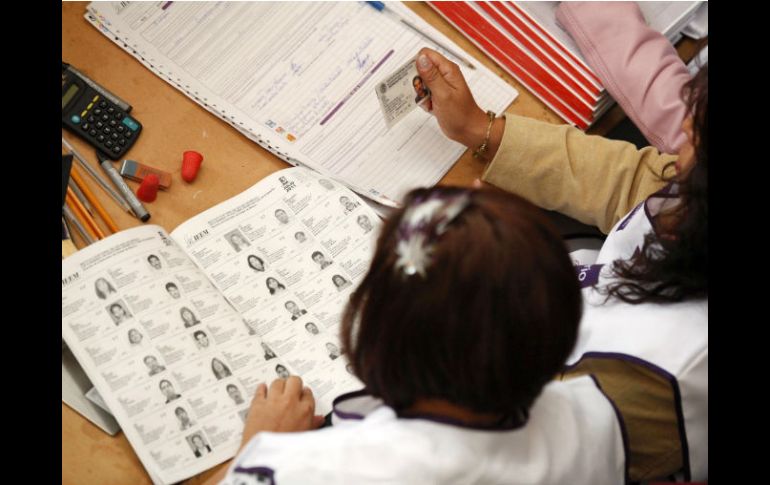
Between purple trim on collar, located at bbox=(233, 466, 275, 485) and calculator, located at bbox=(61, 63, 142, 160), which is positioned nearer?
purple trim on collar, located at bbox=(233, 466, 275, 485)

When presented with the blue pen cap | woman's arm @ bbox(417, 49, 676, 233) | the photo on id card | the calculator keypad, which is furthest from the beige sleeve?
the calculator keypad

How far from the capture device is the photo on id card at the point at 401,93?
928mm

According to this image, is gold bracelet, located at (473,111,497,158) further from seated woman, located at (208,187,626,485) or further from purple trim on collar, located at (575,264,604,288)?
seated woman, located at (208,187,626,485)

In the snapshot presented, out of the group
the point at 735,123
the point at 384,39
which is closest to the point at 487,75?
the point at 384,39

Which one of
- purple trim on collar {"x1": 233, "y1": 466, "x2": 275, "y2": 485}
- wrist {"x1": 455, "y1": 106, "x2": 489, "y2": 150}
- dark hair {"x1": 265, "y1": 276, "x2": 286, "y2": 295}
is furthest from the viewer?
wrist {"x1": 455, "y1": 106, "x2": 489, "y2": 150}

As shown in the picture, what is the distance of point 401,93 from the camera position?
95 centimetres

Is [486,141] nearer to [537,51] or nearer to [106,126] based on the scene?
[537,51]

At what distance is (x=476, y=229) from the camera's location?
0.52 metres

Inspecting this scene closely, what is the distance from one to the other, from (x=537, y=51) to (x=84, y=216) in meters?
0.70

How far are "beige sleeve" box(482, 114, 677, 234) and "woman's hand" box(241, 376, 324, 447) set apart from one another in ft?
1.34

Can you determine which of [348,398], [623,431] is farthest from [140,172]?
[623,431]

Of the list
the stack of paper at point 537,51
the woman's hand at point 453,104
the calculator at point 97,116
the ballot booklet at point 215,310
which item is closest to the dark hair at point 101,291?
the ballot booklet at point 215,310

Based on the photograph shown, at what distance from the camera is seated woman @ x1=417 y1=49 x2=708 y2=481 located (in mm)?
704

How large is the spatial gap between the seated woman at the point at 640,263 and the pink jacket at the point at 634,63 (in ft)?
0.29
